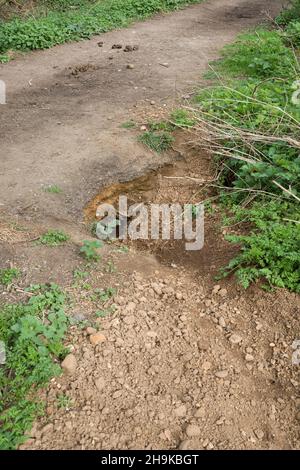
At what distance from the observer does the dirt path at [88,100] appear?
4297 millimetres

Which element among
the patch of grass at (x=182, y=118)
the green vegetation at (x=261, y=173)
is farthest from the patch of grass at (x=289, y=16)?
the patch of grass at (x=182, y=118)

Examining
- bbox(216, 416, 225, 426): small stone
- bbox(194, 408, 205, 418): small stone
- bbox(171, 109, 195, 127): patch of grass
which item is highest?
bbox(171, 109, 195, 127): patch of grass

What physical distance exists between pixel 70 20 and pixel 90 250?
6399mm

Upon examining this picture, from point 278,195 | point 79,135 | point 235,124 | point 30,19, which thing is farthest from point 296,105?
point 30,19

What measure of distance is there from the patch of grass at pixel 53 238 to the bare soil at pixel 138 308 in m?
0.07

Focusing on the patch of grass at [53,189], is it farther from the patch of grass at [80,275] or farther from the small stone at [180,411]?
the small stone at [180,411]

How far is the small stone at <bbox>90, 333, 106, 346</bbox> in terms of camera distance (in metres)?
2.77

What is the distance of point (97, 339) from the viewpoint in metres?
2.78

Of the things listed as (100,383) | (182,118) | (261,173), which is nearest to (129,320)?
(100,383)

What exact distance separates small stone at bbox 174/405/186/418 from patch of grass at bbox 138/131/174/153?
9.56 ft

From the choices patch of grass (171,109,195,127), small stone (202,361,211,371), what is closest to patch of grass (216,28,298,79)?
patch of grass (171,109,195,127)

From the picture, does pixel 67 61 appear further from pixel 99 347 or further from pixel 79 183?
pixel 99 347

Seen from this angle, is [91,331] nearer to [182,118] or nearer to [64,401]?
[64,401]

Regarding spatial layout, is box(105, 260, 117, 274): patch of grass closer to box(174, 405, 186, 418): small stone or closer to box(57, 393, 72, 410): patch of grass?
box(57, 393, 72, 410): patch of grass
